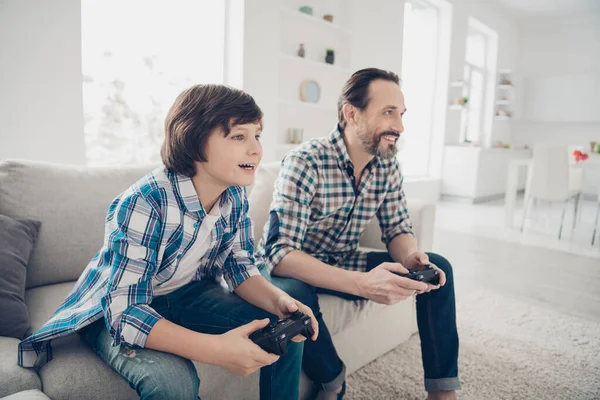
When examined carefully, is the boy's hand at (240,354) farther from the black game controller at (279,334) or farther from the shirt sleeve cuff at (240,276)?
the shirt sleeve cuff at (240,276)

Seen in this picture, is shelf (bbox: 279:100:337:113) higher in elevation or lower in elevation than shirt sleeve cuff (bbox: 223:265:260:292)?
higher

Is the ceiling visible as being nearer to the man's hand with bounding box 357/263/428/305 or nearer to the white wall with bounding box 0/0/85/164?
the white wall with bounding box 0/0/85/164

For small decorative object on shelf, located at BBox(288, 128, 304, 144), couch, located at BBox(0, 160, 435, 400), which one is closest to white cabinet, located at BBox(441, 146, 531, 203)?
small decorative object on shelf, located at BBox(288, 128, 304, 144)

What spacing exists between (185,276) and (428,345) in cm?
75

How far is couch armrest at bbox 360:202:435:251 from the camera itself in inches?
69.1

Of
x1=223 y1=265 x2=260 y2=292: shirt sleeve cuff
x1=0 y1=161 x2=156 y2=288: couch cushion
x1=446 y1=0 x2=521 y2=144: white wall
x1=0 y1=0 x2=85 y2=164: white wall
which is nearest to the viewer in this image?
x1=223 y1=265 x2=260 y2=292: shirt sleeve cuff

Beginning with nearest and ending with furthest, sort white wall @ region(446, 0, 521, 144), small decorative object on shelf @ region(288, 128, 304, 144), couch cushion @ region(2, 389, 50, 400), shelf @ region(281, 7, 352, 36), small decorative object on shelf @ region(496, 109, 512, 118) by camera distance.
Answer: couch cushion @ region(2, 389, 50, 400) → shelf @ region(281, 7, 352, 36) → small decorative object on shelf @ region(288, 128, 304, 144) → white wall @ region(446, 0, 521, 144) → small decorative object on shelf @ region(496, 109, 512, 118)

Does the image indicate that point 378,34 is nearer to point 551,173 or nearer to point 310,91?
point 310,91

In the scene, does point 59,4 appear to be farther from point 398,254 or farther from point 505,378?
point 505,378

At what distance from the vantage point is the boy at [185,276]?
0.81 m

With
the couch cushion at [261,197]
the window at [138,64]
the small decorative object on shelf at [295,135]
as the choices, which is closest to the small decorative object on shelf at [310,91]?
the small decorative object on shelf at [295,135]

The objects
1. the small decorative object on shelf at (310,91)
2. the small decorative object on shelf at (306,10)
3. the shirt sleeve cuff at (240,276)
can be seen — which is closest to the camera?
the shirt sleeve cuff at (240,276)

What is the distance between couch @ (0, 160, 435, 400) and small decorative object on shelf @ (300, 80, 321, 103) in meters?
2.62

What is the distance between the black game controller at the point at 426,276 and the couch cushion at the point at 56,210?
0.96 m
